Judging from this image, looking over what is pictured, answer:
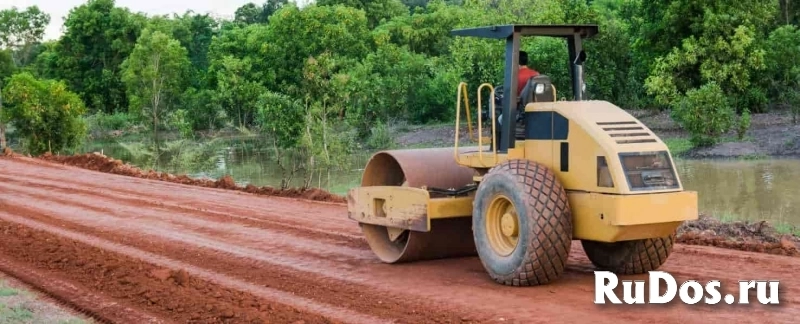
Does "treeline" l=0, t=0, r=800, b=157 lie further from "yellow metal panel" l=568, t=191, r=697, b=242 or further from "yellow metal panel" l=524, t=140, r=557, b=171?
"yellow metal panel" l=568, t=191, r=697, b=242

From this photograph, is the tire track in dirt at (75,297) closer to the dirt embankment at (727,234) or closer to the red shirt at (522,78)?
the red shirt at (522,78)

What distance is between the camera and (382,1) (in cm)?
8719

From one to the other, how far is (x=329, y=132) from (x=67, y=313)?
2333 cm

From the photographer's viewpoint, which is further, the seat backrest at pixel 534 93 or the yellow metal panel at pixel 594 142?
the seat backrest at pixel 534 93

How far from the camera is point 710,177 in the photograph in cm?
2952

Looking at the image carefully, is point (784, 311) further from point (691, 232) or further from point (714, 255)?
point (691, 232)

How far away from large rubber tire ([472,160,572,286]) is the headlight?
66cm

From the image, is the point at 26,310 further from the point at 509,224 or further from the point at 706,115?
the point at 706,115

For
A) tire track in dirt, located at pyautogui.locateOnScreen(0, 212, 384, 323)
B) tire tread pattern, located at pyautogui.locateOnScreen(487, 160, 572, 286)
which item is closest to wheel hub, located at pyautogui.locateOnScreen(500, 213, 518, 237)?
tire tread pattern, located at pyautogui.locateOnScreen(487, 160, 572, 286)

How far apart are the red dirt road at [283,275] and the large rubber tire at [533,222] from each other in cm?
21

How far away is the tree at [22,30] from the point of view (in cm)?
10531

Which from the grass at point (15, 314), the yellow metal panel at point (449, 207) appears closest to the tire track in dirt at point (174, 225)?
the yellow metal panel at point (449, 207)

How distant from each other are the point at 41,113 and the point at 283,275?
3126 centimetres

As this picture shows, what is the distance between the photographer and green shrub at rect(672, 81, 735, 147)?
35.8m
